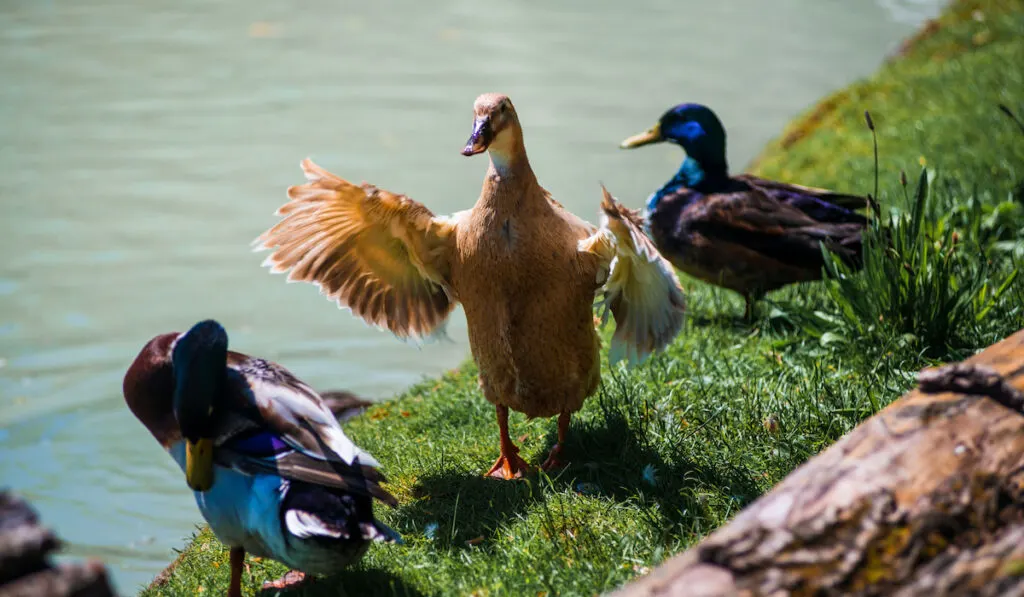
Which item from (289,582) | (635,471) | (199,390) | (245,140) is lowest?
(289,582)

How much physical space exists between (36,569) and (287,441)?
1195mm

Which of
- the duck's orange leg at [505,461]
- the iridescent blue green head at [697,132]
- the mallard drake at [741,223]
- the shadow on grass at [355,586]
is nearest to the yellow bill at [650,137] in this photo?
the iridescent blue green head at [697,132]

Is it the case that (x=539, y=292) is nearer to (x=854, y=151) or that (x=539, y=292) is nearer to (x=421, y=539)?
(x=421, y=539)

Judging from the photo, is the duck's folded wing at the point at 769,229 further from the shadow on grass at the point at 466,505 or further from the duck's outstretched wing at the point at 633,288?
the shadow on grass at the point at 466,505

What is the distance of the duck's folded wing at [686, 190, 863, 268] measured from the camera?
542 centimetres

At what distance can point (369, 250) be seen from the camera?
168 inches

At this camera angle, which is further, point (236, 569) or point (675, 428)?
point (675, 428)

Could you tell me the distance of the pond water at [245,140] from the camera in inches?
259

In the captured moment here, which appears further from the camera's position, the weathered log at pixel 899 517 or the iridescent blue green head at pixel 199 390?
the iridescent blue green head at pixel 199 390

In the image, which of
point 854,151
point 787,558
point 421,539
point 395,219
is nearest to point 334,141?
point 854,151

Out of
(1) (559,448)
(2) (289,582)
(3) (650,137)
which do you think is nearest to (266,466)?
(2) (289,582)

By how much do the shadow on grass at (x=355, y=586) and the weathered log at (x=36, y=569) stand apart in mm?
1360

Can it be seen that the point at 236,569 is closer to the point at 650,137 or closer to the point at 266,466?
the point at 266,466

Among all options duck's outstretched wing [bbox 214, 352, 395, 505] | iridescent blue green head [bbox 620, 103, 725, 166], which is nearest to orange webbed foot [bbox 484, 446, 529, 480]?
duck's outstretched wing [bbox 214, 352, 395, 505]
